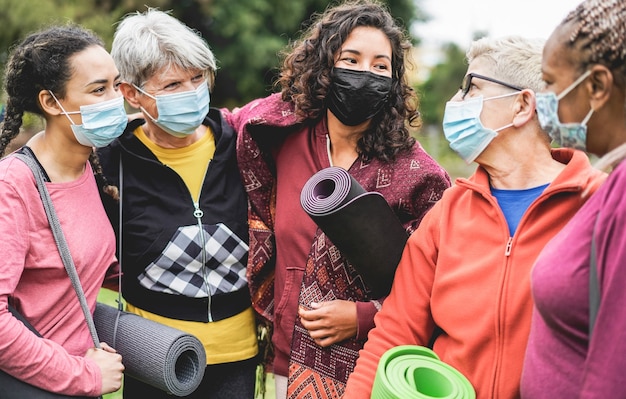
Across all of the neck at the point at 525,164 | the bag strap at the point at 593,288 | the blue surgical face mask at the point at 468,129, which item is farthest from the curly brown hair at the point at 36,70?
the bag strap at the point at 593,288

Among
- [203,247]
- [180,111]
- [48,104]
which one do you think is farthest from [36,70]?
[203,247]

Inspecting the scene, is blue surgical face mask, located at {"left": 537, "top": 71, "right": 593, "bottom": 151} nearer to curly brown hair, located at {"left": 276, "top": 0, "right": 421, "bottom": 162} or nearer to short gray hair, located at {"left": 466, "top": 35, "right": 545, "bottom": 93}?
short gray hair, located at {"left": 466, "top": 35, "right": 545, "bottom": 93}

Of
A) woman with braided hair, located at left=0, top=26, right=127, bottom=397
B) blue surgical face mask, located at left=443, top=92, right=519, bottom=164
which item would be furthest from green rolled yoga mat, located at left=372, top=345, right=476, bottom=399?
woman with braided hair, located at left=0, top=26, right=127, bottom=397

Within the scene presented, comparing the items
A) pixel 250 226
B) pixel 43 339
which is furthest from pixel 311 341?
pixel 43 339

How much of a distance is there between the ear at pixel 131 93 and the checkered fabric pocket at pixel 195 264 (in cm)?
70

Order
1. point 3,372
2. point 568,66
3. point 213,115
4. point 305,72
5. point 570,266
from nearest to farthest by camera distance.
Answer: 1. point 570,266
2. point 568,66
3. point 3,372
4. point 305,72
5. point 213,115

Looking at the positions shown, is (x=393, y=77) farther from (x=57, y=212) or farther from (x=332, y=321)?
(x=57, y=212)

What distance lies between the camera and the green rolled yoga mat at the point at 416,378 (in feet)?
6.57

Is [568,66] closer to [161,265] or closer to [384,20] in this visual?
[384,20]

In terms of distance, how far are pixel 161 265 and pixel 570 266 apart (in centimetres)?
193

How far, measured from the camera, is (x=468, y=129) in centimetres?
241

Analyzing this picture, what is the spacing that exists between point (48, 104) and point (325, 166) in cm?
123

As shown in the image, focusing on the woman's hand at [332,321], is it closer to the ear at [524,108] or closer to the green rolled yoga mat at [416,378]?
the green rolled yoga mat at [416,378]

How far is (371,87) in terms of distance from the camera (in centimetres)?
281
